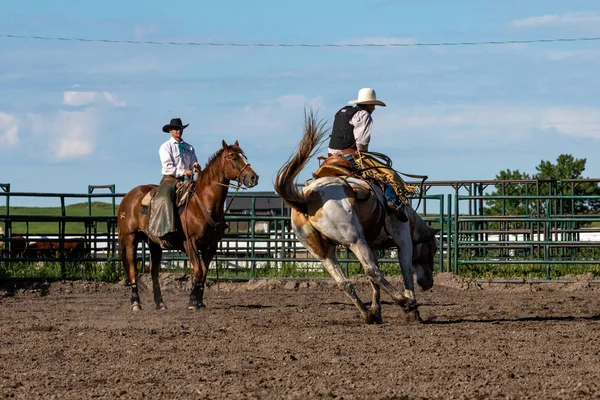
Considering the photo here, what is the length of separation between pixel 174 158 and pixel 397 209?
3.31 meters

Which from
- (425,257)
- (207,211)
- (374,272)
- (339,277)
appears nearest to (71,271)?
(207,211)

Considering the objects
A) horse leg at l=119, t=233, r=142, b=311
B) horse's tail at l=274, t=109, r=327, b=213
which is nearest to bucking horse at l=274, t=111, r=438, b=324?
horse's tail at l=274, t=109, r=327, b=213

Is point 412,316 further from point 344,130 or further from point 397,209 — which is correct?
point 344,130

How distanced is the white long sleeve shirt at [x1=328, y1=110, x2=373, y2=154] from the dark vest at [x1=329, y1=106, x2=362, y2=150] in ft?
0.22

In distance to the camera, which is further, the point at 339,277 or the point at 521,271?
the point at 521,271

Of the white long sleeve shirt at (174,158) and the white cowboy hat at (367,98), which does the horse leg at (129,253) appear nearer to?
the white long sleeve shirt at (174,158)

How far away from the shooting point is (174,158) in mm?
11484

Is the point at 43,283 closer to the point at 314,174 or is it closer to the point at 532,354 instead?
the point at 314,174

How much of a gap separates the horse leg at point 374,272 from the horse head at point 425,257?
89cm

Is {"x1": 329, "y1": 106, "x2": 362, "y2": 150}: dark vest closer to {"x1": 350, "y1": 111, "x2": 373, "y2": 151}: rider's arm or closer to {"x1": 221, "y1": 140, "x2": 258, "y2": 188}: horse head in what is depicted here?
{"x1": 350, "y1": 111, "x2": 373, "y2": 151}: rider's arm

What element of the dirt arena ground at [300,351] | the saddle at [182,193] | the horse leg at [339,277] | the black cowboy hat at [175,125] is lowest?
the dirt arena ground at [300,351]

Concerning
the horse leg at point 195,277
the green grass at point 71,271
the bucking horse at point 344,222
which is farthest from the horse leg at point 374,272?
the green grass at point 71,271

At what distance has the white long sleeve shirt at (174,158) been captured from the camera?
1142cm

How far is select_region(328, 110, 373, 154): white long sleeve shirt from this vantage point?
9305 mm
